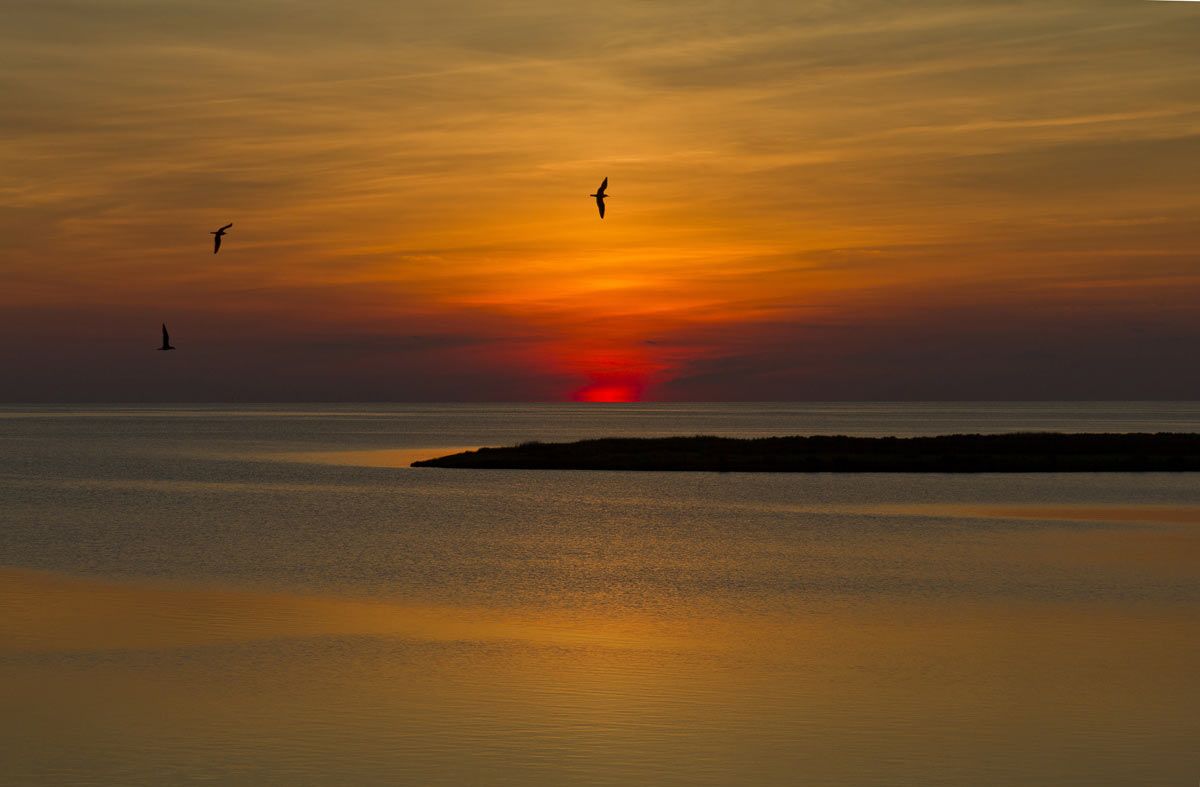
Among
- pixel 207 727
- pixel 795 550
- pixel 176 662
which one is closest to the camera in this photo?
pixel 207 727

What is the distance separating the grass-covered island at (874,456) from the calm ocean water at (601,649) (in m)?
36.7

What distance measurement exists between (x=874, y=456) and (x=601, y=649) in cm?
8010

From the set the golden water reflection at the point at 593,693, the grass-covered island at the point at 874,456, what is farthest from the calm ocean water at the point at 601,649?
the grass-covered island at the point at 874,456

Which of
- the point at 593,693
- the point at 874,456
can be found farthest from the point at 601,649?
the point at 874,456

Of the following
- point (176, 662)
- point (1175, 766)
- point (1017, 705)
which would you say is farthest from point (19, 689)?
point (1175, 766)

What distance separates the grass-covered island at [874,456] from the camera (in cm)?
10200

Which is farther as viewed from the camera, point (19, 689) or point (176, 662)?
point (176, 662)

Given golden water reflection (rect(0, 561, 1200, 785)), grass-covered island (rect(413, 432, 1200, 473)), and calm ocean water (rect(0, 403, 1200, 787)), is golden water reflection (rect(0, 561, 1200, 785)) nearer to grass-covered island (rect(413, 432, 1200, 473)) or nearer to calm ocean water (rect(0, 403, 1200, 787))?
calm ocean water (rect(0, 403, 1200, 787))

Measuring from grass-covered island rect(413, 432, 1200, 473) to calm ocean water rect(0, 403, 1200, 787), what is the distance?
3668cm

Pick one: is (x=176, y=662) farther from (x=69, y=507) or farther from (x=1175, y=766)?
(x=69, y=507)

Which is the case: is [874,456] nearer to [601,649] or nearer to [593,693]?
[601,649]

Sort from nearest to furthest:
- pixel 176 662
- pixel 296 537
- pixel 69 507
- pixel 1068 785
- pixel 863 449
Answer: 1. pixel 1068 785
2. pixel 176 662
3. pixel 296 537
4. pixel 69 507
5. pixel 863 449

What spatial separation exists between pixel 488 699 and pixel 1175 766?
10574 mm

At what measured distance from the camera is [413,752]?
794 inches
